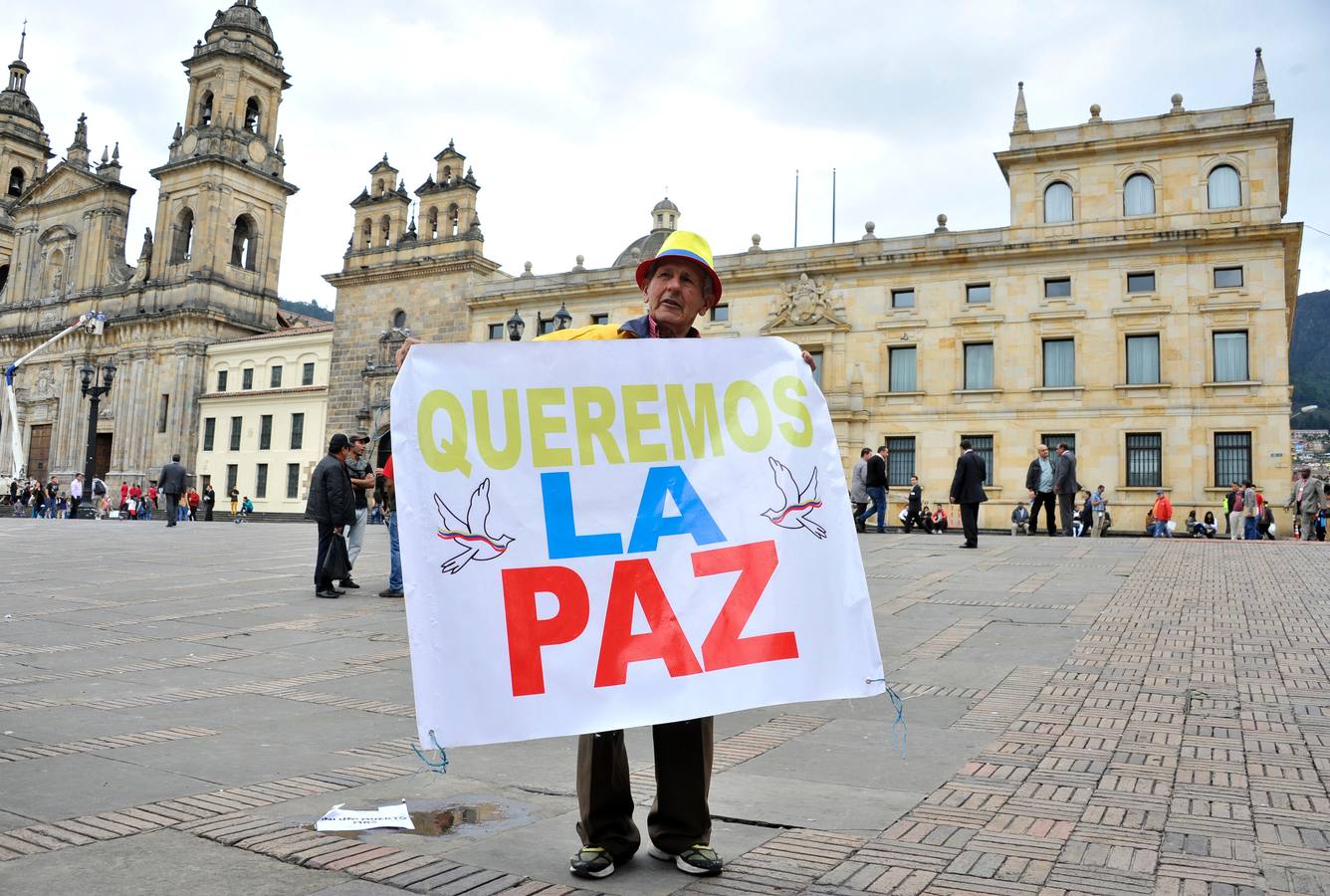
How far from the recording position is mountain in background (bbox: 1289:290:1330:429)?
139 m

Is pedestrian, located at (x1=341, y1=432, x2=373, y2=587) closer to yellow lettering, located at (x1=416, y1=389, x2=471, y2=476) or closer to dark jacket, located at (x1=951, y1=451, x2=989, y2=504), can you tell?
yellow lettering, located at (x1=416, y1=389, x2=471, y2=476)

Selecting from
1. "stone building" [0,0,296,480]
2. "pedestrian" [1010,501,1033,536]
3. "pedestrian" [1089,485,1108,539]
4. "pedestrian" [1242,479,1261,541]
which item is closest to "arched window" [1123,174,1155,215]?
"pedestrian" [1089,485,1108,539]

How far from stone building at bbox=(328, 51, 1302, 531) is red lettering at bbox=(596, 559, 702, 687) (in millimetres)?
31415

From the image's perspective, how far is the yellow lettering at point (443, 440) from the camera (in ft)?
10.8

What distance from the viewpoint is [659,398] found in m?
3.53

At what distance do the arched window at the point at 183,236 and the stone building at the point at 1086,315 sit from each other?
33.1 metres

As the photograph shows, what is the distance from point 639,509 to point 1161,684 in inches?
177

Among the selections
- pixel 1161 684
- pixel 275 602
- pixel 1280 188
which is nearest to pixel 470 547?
pixel 1161 684

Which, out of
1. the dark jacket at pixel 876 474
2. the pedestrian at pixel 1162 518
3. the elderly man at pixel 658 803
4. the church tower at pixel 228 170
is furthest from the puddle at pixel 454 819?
the church tower at pixel 228 170

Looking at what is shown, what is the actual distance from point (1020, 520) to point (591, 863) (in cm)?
2789

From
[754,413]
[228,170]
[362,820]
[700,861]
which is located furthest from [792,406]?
[228,170]

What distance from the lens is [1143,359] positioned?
32562mm

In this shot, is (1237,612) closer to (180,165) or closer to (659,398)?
(659,398)

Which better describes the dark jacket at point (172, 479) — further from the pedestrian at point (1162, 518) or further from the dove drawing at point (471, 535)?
the pedestrian at point (1162, 518)
